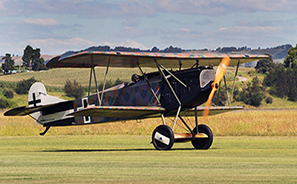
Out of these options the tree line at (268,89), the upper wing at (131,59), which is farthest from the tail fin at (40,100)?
the tree line at (268,89)

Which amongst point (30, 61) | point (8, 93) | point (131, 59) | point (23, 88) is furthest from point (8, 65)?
point (131, 59)

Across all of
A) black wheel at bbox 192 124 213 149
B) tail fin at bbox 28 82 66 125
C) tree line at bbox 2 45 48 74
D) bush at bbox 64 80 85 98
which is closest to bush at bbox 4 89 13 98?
bush at bbox 64 80 85 98

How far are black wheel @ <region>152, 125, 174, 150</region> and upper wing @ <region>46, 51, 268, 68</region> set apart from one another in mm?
2418

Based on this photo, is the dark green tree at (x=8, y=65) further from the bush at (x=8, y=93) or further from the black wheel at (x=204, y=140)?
the black wheel at (x=204, y=140)

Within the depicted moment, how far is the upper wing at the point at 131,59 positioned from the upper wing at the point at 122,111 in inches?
63.3

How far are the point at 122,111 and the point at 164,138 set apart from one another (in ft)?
5.65

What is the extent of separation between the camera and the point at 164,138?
51.1ft

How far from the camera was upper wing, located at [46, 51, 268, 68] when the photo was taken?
50.4 ft

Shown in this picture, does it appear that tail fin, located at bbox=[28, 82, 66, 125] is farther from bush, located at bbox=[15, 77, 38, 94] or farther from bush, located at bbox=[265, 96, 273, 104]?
bush, located at bbox=[15, 77, 38, 94]

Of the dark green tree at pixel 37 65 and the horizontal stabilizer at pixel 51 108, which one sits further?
the dark green tree at pixel 37 65

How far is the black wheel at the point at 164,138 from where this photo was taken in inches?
606

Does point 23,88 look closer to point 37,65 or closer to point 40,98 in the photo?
point 37,65

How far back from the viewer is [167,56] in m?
15.8

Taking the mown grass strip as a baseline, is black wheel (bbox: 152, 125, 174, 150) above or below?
above
